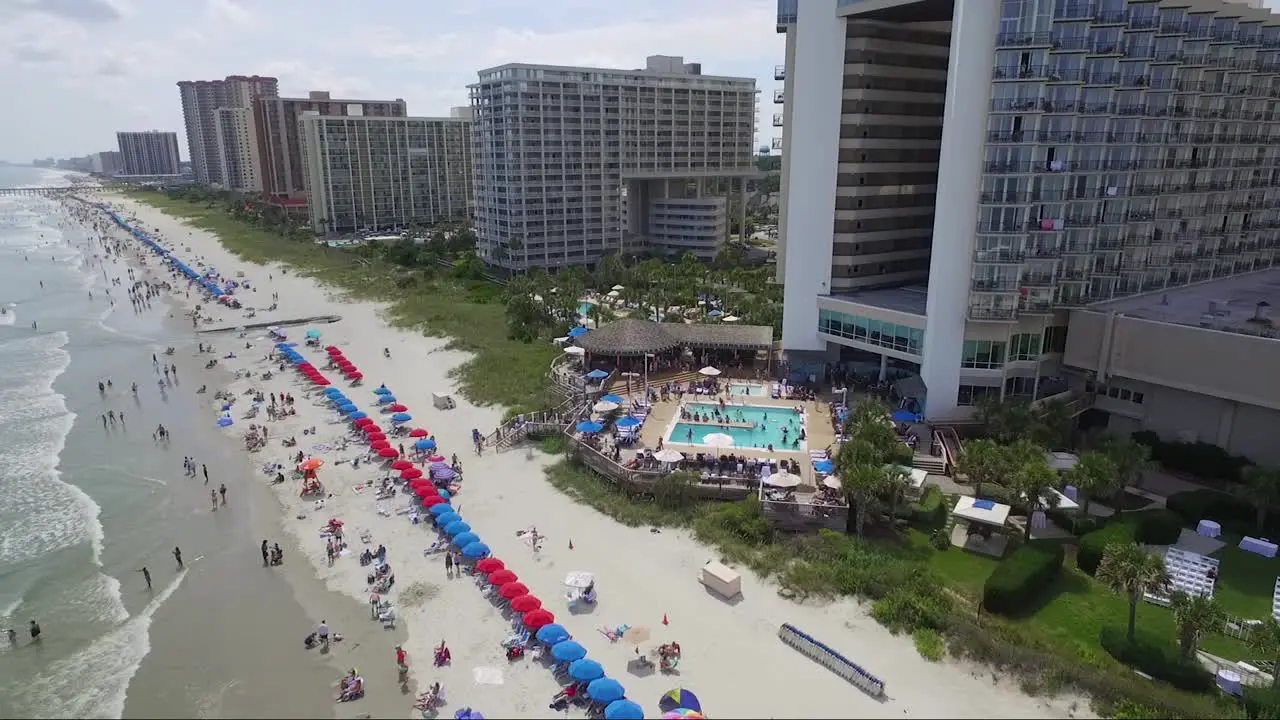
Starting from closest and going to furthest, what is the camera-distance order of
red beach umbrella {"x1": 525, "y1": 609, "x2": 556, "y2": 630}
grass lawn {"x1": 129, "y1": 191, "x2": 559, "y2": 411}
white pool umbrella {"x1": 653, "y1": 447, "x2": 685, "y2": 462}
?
1. red beach umbrella {"x1": 525, "y1": 609, "x2": 556, "y2": 630}
2. white pool umbrella {"x1": 653, "y1": 447, "x2": 685, "y2": 462}
3. grass lawn {"x1": 129, "y1": 191, "x2": 559, "y2": 411}

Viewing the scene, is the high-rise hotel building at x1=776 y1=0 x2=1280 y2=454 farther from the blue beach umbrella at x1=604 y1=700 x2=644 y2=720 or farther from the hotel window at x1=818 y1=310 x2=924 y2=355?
the blue beach umbrella at x1=604 y1=700 x2=644 y2=720

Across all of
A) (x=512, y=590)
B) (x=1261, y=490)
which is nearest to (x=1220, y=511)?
(x=1261, y=490)

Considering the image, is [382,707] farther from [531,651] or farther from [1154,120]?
[1154,120]

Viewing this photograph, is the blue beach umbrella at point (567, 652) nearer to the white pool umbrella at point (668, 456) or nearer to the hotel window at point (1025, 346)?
the white pool umbrella at point (668, 456)

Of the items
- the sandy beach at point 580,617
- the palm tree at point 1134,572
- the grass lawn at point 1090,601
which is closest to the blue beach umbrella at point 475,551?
the sandy beach at point 580,617

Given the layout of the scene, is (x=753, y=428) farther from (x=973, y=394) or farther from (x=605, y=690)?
(x=605, y=690)

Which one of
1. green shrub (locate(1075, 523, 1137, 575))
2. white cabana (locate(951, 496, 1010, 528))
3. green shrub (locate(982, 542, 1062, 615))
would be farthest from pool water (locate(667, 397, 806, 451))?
green shrub (locate(1075, 523, 1137, 575))

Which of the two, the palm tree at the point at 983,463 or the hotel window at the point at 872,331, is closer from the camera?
the palm tree at the point at 983,463
